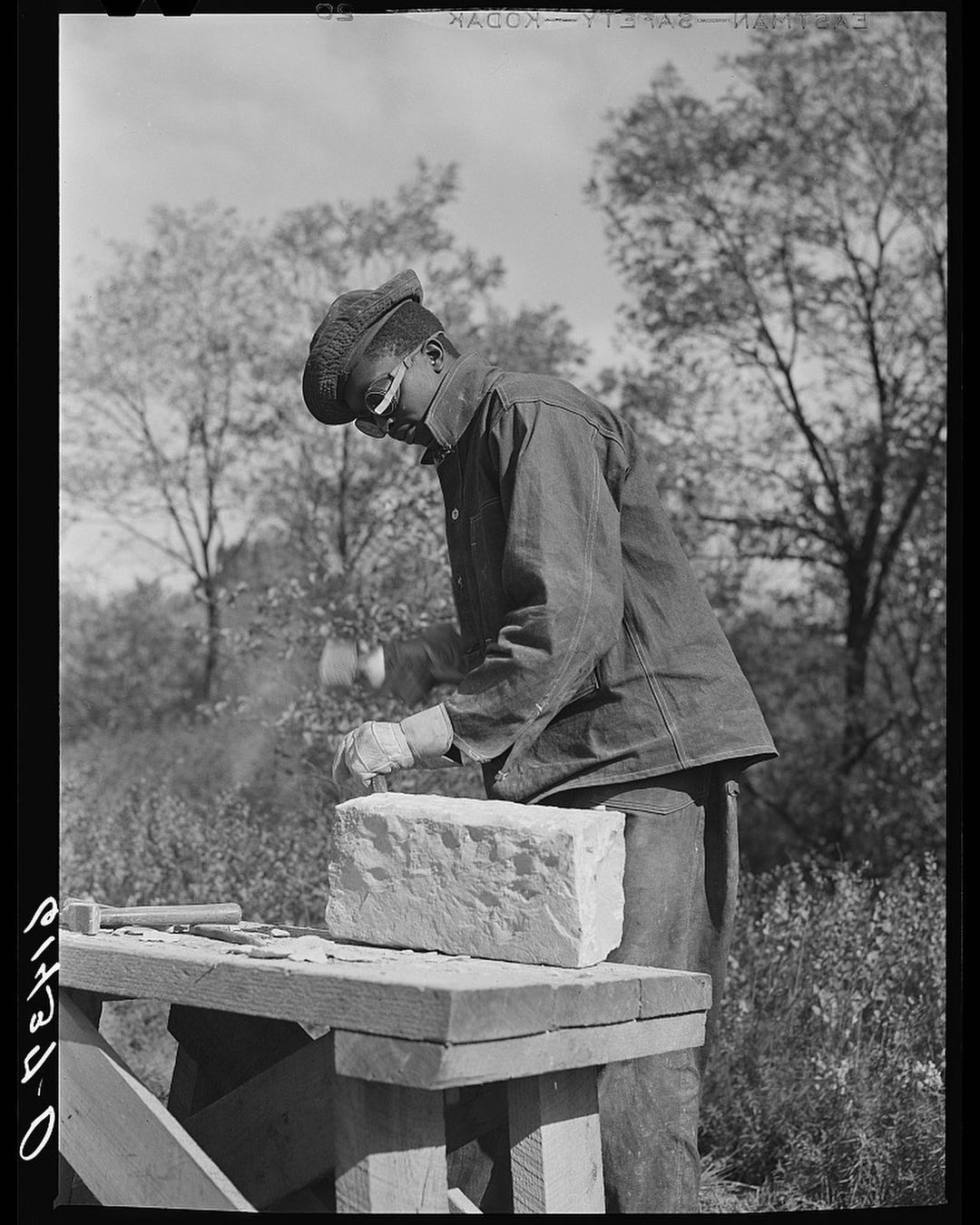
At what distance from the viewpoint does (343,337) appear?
3066 mm

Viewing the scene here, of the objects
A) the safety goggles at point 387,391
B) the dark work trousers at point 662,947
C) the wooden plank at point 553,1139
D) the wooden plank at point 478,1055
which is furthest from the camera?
the safety goggles at point 387,391

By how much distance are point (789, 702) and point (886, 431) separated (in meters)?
1.68

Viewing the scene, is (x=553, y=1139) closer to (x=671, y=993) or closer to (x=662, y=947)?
(x=671, y=993)

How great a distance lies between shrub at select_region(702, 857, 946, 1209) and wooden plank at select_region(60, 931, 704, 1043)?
1.76m

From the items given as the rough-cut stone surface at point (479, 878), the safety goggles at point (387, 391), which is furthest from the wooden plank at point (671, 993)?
the safety goggles at point (387, 391)

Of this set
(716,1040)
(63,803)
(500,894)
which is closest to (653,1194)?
(500,894)

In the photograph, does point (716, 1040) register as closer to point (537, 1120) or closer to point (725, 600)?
point (537, 1120)

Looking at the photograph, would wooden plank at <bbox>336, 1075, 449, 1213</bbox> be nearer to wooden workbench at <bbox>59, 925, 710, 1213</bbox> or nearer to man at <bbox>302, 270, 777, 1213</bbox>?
wooden workbench at <bbox>59, 925, 710, 1213</bbox>

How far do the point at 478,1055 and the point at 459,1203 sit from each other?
0.69 m

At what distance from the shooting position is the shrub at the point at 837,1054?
4.09 metres

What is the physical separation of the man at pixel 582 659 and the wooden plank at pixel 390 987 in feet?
1.30

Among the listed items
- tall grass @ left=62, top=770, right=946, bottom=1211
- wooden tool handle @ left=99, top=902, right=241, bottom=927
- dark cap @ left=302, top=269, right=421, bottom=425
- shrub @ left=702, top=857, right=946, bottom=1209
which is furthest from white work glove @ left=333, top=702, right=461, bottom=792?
shrub @ left=702, top=857, right=946, bottom=1209

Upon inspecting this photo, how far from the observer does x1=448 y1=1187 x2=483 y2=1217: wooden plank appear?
274cm

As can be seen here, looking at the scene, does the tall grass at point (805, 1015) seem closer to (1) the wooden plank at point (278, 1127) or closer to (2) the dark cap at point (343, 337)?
(1) the wooden plank at point (278, 1127)
